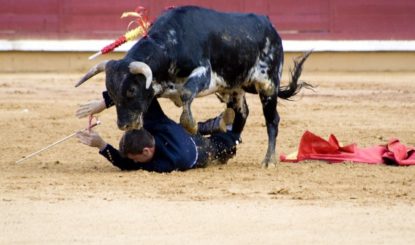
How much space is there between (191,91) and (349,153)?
135 centimetres

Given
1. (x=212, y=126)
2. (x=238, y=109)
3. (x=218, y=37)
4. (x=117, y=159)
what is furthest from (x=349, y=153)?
(x=117, y=159)

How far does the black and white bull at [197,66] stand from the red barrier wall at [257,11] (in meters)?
9.33

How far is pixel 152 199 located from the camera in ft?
21.2

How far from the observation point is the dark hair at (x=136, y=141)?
277 inches

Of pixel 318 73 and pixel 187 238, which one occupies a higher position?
pixel 187 238

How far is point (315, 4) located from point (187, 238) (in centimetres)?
1221

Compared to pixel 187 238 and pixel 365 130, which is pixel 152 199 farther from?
pixel 365 130

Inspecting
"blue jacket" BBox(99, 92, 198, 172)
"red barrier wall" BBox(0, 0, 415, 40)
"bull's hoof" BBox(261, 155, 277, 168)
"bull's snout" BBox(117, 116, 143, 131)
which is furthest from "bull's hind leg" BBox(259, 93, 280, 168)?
"red barrier wall" BBox(0, 0, 415, 40)

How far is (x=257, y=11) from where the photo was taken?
57.1 feet

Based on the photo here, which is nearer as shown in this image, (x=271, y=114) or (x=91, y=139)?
(x=91, y=139)

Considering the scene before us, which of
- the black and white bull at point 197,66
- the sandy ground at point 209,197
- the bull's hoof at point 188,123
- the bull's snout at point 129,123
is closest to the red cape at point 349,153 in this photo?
the sandy ground at point 209,197

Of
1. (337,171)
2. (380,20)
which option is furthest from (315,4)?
(337,171)

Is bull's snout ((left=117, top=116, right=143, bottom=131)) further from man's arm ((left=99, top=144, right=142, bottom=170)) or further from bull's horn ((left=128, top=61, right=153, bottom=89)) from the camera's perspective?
man's arm ((left=99, top=144, right=142, bottom=170))

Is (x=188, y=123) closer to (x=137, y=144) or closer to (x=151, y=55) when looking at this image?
(x=137, y=144)
